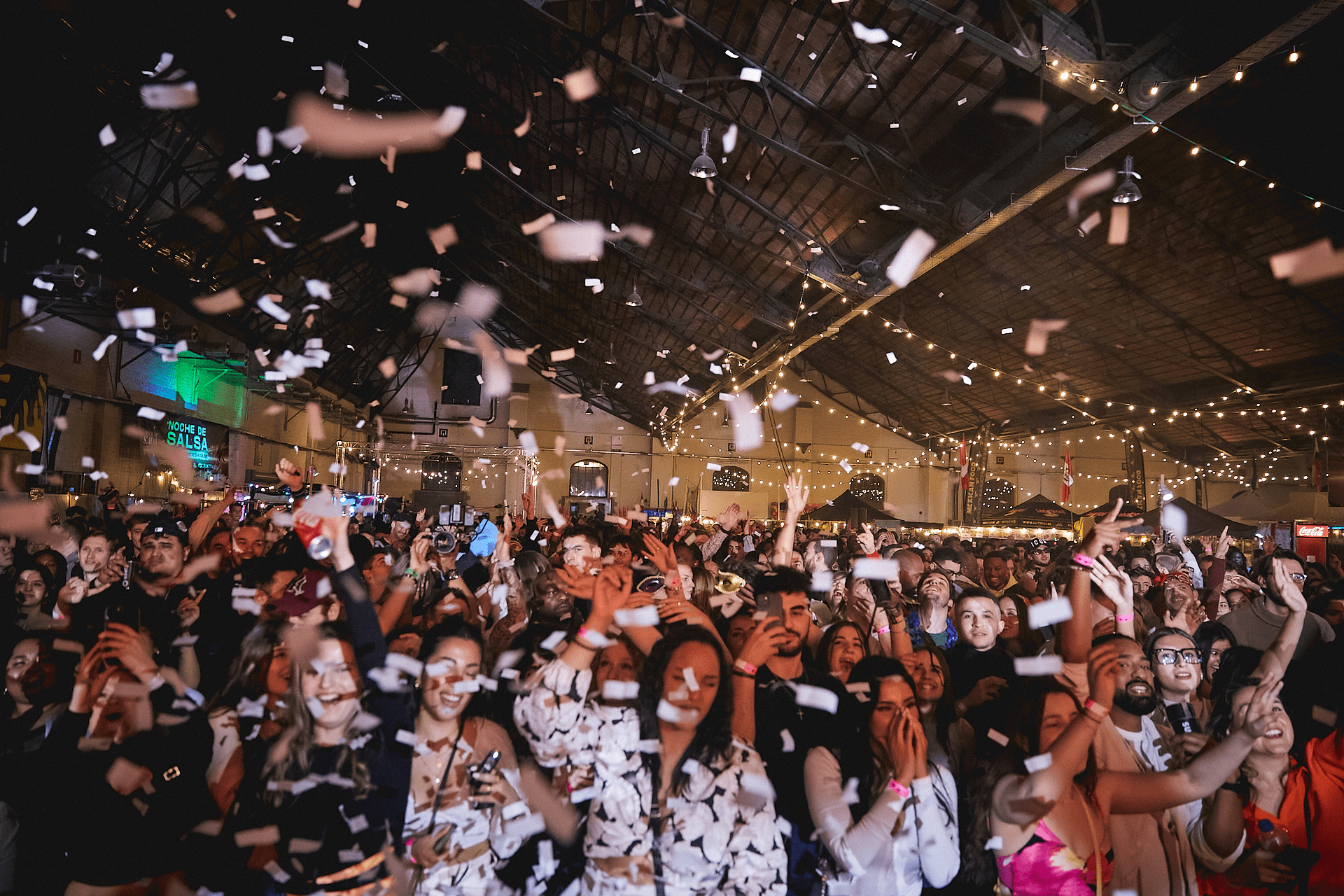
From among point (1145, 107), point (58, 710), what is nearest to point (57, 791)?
point (58, 710)

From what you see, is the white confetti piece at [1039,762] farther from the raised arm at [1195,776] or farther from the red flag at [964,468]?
the red flag at [964,468]

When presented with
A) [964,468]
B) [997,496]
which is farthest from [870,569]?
[997,496]

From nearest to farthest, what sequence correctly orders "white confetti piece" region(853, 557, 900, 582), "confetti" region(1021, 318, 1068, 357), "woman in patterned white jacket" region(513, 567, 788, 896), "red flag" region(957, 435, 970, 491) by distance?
"woman in patterned white jacket" region(513, 567, 788, 896) → "white confetti piece" region(853, 557, 900, 582) → "confetti" region(1021, 318, 1068, 357) → "red flag" region(957, 435, 970, 491)

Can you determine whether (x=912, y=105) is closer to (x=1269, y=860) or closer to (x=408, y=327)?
(x=1269, y=860)

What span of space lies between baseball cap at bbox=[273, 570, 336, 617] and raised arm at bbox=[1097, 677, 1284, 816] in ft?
8.78

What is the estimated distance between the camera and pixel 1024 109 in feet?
20.0

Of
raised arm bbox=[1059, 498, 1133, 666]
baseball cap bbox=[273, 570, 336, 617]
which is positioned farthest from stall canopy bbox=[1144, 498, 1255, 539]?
baseball cap bbox=[273, 570, 336, 617]

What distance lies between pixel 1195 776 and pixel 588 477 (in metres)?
22.7

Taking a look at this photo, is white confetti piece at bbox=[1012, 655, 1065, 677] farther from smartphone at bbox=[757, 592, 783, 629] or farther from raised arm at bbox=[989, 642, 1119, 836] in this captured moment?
smartphone at bbox=[757, 592, 783, 629]

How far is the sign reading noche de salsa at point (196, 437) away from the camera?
11.1m

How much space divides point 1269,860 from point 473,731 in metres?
2.10

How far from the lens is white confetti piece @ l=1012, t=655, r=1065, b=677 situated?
7.54ft

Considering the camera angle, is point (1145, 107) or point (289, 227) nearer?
point (1145, 107)

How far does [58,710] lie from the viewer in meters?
2.40
